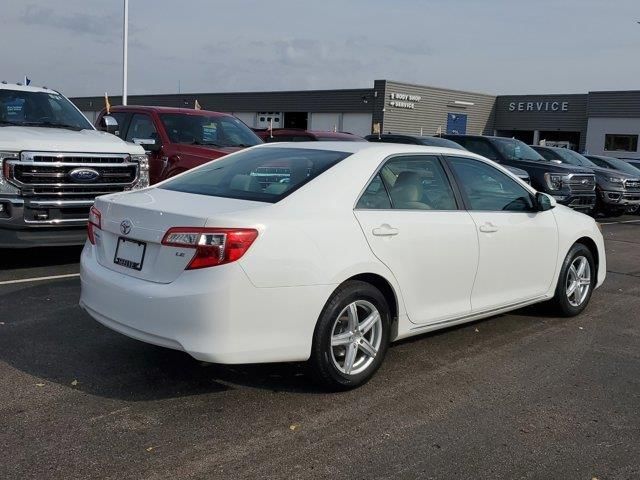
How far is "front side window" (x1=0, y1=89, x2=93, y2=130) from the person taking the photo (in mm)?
8383

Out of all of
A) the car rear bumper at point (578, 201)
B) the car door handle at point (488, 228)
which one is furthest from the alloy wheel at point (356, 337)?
the car rear bumper at point (578, 201)

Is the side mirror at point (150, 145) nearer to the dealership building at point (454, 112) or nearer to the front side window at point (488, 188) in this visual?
the front side window at point (488, 188)

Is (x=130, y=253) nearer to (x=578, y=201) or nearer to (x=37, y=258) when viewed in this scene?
(x=37, y=258)

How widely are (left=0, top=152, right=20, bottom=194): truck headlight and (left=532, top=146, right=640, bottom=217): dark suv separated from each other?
44.6ft

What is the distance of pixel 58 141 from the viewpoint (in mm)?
7438

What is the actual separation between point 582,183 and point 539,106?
111ft

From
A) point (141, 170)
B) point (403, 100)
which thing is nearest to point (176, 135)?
point (141, 170)

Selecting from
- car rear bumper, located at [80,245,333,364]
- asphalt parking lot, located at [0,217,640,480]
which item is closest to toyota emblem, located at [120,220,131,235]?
car rear bumper, located at [80,245,333,364]

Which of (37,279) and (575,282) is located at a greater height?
(575,282)

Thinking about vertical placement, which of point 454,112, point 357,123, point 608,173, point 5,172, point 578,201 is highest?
point 454,112

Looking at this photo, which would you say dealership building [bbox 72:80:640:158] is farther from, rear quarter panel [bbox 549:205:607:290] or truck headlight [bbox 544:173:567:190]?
rear quarter panel [bbox 549:205:607:290]

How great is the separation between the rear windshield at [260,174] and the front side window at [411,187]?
1.05 feet

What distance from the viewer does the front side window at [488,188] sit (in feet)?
17.3

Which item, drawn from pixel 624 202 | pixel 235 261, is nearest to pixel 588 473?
pixel 235 261
